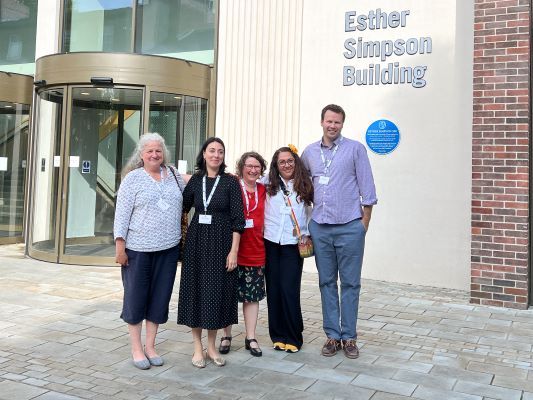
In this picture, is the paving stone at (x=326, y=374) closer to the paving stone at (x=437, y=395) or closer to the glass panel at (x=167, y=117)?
the paving stone at (x=437, y=395)

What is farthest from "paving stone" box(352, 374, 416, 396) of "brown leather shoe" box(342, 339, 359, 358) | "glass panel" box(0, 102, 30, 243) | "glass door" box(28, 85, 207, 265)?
"glass panel" box(0, 102, 30, 243)

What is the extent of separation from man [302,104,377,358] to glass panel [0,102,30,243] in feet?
27.0

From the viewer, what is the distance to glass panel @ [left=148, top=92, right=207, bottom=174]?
28.8 feet

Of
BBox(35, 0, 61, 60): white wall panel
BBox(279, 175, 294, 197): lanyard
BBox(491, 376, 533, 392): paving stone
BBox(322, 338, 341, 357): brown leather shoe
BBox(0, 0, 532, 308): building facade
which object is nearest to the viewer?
BBox(491, 376, 533, 392): paving stone

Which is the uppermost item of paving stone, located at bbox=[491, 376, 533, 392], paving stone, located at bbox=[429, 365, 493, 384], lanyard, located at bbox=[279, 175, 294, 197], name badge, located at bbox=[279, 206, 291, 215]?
lanyard, located at bbox=[279, 175, 294, 197]

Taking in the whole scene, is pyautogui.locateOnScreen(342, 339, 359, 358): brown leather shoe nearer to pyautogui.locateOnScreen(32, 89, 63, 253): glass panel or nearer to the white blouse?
the white blouse

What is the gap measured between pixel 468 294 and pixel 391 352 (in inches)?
117

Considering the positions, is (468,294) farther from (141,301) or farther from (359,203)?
(141,301)

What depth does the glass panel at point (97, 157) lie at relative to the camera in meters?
8.72

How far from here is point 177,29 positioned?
9.50m

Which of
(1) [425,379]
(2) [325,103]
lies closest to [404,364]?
(1) [425,379]

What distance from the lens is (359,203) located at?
4.54m

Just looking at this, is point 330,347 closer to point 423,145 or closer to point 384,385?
point 384,385

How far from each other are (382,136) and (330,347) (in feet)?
13.7
